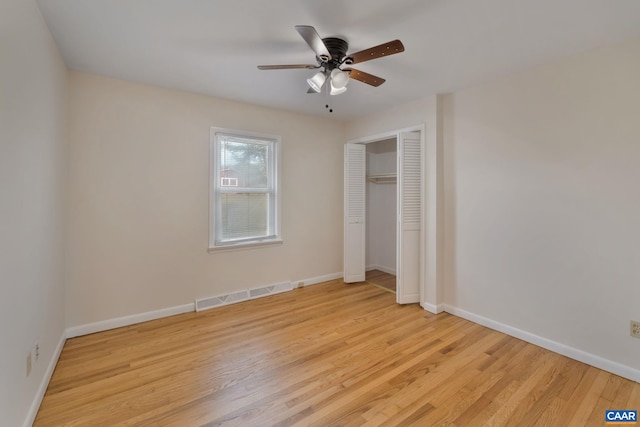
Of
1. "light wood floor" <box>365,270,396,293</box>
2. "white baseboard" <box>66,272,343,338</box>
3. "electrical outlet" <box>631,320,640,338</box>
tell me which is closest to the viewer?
"electrical outlet" <box>631,320,640,338</box>

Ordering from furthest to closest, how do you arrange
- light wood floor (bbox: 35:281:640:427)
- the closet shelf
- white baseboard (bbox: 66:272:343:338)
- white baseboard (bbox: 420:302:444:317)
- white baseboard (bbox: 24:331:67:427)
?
the closet shelf, white baseboard (bbox: 420:302:444:317), white baseboard (bbox: 66:272:343:338), light wood floor (bbox: 35:281:640:427), white baseboard (bbox: 24:331:67:427)

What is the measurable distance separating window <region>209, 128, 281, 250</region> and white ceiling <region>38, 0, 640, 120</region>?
2.77 feet

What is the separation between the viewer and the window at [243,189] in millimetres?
3430

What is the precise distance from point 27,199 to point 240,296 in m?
2.32

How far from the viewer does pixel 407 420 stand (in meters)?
1.67

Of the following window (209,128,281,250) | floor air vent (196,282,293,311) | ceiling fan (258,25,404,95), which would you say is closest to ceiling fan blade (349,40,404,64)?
ceiling fan (258,25,404,95)

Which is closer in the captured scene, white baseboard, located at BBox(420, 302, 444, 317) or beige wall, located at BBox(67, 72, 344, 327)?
beige wall, located at BBox(67, 72, 344, 327)

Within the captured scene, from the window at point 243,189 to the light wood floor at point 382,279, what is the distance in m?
1.70

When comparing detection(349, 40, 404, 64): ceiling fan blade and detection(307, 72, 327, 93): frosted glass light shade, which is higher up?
detection(349, 40, 404, 64): ceiling fan blade

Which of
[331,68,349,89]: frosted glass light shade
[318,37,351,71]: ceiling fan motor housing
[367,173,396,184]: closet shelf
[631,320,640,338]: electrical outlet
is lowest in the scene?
[631,320,640,338]: electrical outlet

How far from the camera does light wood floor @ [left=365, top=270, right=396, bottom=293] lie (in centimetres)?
416

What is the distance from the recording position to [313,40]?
1.77 m

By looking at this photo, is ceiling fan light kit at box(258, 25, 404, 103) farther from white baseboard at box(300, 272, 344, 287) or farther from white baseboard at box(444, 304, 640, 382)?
white baseboard at box(300, 272, 344, 287)

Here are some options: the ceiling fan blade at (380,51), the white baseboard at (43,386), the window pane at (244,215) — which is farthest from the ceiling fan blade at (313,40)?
the white baseboard at (43,386)
